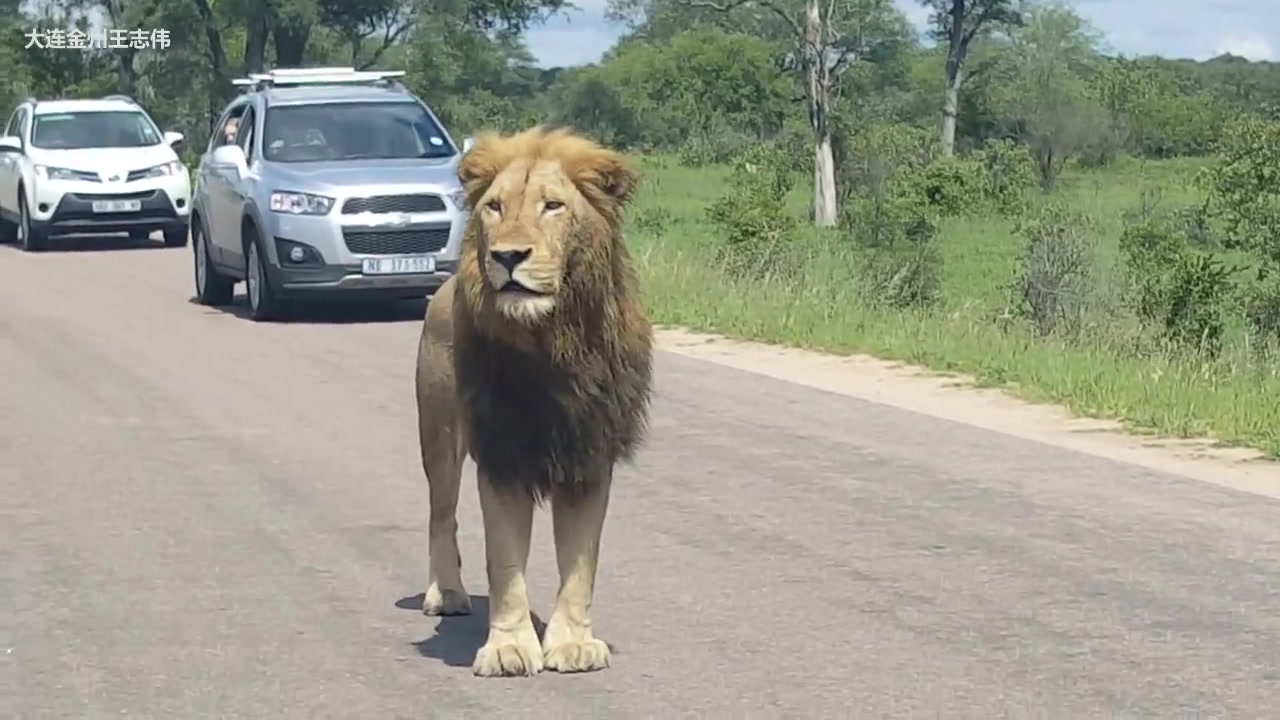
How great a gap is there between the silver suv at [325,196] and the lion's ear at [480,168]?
900 cm

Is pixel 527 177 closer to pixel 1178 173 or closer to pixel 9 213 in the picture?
pixel 9 213

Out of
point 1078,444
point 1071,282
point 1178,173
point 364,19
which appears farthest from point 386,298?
point 1178,173

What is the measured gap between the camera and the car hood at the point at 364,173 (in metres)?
15.9

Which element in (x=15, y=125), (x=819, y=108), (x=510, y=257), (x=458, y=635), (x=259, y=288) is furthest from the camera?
(x=819, y=108)

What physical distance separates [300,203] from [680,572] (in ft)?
29.8

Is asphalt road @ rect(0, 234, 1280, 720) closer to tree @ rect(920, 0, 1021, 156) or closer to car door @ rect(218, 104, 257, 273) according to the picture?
car door @ rect(218, 104, 257, 273)

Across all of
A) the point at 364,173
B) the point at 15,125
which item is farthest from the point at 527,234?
the point at 15,125

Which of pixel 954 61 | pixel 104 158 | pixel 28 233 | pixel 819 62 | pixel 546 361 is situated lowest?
pixel 28 233

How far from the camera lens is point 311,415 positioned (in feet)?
37.5

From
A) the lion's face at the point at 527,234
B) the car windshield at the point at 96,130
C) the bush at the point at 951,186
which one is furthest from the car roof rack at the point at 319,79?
the bush at the point at 951,186

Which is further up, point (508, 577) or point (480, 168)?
point (480, 168)

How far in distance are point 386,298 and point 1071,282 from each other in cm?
584

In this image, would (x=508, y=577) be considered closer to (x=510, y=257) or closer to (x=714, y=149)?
(x=510, y=257)

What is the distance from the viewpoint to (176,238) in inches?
1007
